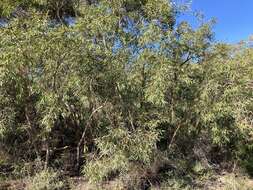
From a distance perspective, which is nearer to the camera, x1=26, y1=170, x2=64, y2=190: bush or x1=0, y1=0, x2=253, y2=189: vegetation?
x1=0, y1=0, x2=253, y2=189: vegetation

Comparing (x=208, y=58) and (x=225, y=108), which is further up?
(x=208, y=58)

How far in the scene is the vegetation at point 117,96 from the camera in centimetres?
877

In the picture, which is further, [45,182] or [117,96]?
[117,96]

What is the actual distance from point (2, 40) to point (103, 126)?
2.89 metres

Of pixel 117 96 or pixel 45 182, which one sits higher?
pixel 117 96

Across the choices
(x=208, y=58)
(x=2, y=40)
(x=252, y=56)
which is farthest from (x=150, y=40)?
(x=252, y=56)

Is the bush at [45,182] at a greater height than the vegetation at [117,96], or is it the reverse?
the vegetation at [117,96]

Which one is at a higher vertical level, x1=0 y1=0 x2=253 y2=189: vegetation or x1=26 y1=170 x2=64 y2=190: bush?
x1=0 y1=0 x2=253 y2=189: vegetation

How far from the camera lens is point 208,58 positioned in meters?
10.9

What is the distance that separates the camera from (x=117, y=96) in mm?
9688

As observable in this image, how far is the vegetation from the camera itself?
8.77 m

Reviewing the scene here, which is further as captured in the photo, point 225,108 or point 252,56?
point 252,56

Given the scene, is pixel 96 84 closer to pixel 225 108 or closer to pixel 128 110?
pixel 128 110

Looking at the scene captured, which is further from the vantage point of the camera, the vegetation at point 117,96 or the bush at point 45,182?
the bush at point 45,182
